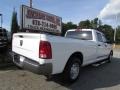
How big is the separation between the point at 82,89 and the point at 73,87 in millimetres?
309

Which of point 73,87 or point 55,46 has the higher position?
point 55,46

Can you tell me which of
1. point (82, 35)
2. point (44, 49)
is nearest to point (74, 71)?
point (44, 49)

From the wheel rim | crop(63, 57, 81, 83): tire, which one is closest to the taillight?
crop(63, 57, 81, 83): tire

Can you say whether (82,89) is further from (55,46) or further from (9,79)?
(9,79)

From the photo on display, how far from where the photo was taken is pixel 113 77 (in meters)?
7.50

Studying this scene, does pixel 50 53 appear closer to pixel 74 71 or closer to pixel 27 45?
pixel 27 45

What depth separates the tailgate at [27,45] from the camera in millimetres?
5079

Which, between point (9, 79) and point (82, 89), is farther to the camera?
point (9, 79)

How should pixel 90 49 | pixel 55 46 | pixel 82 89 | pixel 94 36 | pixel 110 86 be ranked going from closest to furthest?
pixel 55 46 < pixel 82 89 < pixel 110 86 < pixel 90 49 < pixel 94 36

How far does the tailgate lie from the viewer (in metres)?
5.08

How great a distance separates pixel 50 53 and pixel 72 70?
1.56 m

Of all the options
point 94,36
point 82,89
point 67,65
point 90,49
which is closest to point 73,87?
point 82,89

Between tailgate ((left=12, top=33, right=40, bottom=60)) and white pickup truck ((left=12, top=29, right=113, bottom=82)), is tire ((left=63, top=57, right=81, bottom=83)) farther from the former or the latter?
tailgate ((left=12, top=33, right=40, bottom=60))

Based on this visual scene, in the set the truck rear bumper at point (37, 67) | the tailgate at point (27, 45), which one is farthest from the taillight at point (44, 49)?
the truck rear bumper at point (37, 67)
